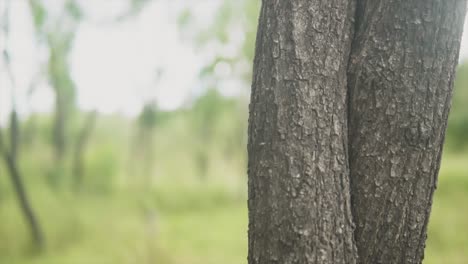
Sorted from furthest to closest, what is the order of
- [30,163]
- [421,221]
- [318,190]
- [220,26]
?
[220,26] < [30,163] < [421,221] < [318,190]

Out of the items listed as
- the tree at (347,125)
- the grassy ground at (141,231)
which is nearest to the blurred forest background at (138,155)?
the grassy ground at (141,231)

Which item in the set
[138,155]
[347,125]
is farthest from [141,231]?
[347,125]

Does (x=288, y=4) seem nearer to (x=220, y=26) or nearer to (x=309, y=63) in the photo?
(x=309, y=63)

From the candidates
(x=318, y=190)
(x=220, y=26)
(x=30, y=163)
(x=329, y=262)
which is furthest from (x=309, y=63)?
(x=220, y=26)

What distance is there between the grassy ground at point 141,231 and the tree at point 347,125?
14.1ft

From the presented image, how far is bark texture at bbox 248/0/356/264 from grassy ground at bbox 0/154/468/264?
4318 millimetres

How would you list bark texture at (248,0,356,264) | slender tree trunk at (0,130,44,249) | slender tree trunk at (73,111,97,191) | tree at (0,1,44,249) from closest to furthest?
bark texture at (248,0,356,264), tree at (0,1,44,249), slender tree trunk at (0,130,44,249), slender tree trunk at (73,111,97,191)

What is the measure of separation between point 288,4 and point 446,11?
0.39 metres

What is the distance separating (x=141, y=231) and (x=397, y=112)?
4900 mm

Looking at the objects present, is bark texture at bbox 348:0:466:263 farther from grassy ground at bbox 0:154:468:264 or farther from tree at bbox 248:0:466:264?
grassy ground at bbox 0:154:468:264

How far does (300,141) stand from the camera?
1296 mm

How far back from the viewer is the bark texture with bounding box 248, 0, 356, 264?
1292 mm

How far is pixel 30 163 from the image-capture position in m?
5.97

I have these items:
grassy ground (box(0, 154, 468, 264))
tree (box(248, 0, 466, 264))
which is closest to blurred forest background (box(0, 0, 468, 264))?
grassy ground (box(0, 154, 468, 264))
